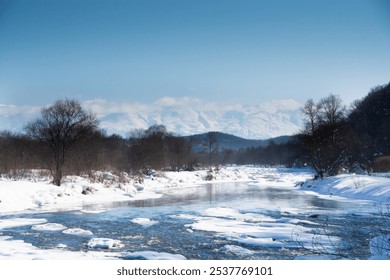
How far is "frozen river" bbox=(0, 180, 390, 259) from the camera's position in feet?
25.5

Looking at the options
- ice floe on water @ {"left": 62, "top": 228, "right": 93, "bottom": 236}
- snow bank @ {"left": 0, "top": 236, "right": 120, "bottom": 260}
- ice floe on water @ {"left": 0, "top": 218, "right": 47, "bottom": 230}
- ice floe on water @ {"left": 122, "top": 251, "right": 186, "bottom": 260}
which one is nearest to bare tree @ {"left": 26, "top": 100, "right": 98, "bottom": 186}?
ice floe on water @ {"left": 0, "top": 218, "right": 47, "bottom": 230}

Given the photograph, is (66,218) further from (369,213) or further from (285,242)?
(369,213)

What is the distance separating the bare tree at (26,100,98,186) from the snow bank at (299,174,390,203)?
49.7 ft

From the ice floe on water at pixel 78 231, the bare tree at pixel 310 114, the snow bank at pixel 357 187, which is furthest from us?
the bare tree at pixel 310 114

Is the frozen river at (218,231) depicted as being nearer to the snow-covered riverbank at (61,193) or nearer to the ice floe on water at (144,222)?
the ice floe on water at (144,222)

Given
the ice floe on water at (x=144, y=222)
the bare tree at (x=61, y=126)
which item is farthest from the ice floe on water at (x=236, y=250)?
the bare tree at (x=61, y=126)

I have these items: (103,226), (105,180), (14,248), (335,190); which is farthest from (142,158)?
(14,248)

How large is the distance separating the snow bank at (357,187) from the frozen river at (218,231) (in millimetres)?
2550

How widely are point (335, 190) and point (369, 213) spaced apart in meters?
8.92

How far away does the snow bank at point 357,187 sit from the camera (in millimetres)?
17177

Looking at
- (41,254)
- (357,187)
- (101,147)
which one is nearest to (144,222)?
(41,254)

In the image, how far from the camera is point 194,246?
8.18m

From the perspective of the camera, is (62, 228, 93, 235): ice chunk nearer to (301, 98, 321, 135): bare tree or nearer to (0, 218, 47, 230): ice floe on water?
(0, 218, 47, 230): ice floe on water

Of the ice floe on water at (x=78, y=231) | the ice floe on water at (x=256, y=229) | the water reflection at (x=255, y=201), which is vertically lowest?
the water reflection at (x=255, y=201)
